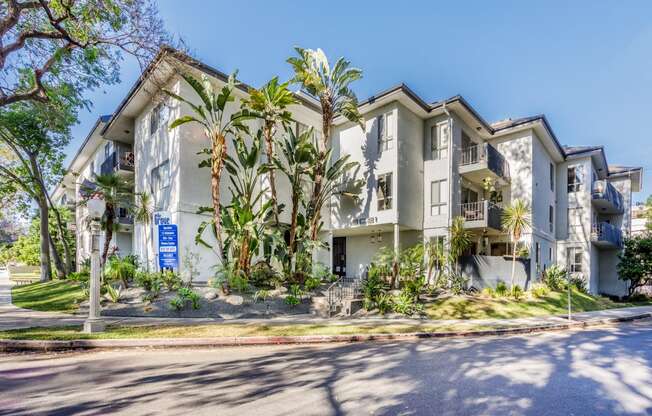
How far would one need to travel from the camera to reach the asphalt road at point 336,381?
4.80 meters

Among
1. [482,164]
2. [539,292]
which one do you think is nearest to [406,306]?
[539,292]

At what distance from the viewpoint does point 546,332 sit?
11656 millimetres

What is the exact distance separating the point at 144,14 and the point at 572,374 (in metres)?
14.7

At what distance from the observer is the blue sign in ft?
44.2

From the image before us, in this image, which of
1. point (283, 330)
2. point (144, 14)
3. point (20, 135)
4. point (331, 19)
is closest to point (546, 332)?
point (283, 330)

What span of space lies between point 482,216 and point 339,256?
A: 9078 millimetres

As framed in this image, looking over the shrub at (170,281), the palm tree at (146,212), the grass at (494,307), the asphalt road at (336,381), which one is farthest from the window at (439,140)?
the palm tree at (146,212)

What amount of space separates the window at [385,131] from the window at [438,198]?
3.41 meters

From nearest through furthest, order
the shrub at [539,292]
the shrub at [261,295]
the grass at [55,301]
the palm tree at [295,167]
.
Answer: the shrub at [261,295] → the grass at [55,301] → the palm tree at [295,167] → the shrub at [539,292]

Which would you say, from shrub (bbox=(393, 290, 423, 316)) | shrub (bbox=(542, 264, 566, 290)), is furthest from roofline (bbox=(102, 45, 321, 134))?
shrub (bbox=(542, 264, 566, 290))

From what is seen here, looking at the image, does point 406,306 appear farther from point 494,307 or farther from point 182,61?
point 182,61

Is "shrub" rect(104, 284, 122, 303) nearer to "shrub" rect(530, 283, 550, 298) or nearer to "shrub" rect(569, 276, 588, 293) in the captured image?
"shrub" rect(530, 283, 550, 298)

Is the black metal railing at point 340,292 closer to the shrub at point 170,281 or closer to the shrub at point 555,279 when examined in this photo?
the shrub at point 170,281

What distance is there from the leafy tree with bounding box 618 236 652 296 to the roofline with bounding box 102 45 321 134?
25262 millimetres
